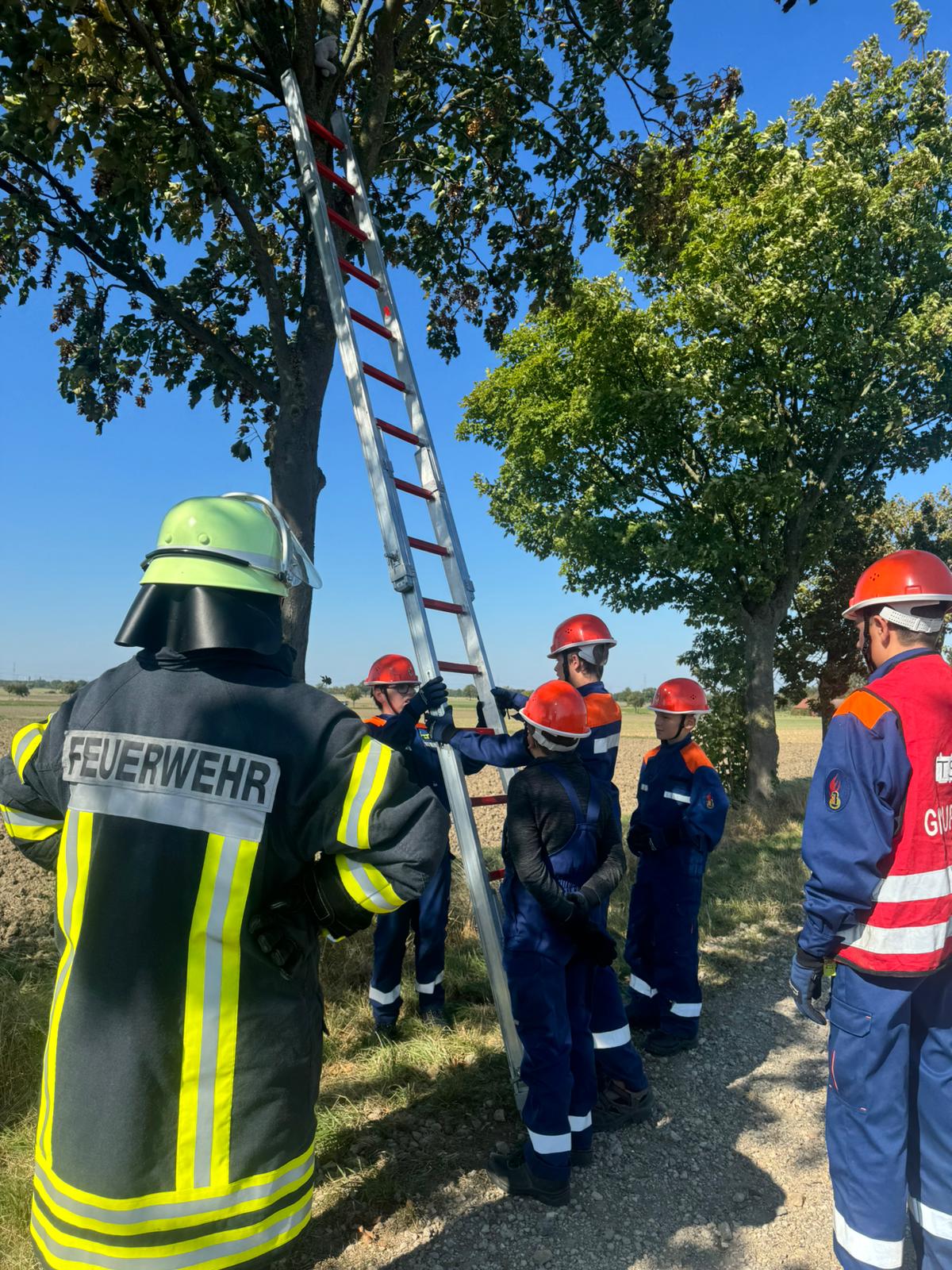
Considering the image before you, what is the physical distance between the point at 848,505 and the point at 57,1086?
48.9 ft

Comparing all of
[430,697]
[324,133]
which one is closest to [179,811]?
[430,697]

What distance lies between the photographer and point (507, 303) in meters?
6.59

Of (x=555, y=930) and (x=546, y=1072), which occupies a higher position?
(x=555, y=930)

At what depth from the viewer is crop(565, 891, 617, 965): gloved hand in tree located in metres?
3.11

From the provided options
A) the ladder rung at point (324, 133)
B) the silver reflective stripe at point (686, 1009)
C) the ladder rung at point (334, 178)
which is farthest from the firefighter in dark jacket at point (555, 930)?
the ladder rung at point (324, 133)

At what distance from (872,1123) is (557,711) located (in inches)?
69.2

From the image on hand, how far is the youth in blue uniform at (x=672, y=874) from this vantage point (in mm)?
4328

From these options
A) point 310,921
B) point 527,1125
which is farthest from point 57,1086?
point 527,1125

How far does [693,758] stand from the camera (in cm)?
464

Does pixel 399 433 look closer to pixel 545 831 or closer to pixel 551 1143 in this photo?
pixel 545 831

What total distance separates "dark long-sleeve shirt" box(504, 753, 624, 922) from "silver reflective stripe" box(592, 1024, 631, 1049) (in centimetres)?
86

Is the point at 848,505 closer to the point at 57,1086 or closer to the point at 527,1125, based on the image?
the point at 527,1125

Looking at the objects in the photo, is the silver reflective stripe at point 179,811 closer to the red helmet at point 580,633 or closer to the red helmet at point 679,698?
the red helmet at point 580,633

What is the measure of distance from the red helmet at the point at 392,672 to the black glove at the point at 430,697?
1.79 meters
